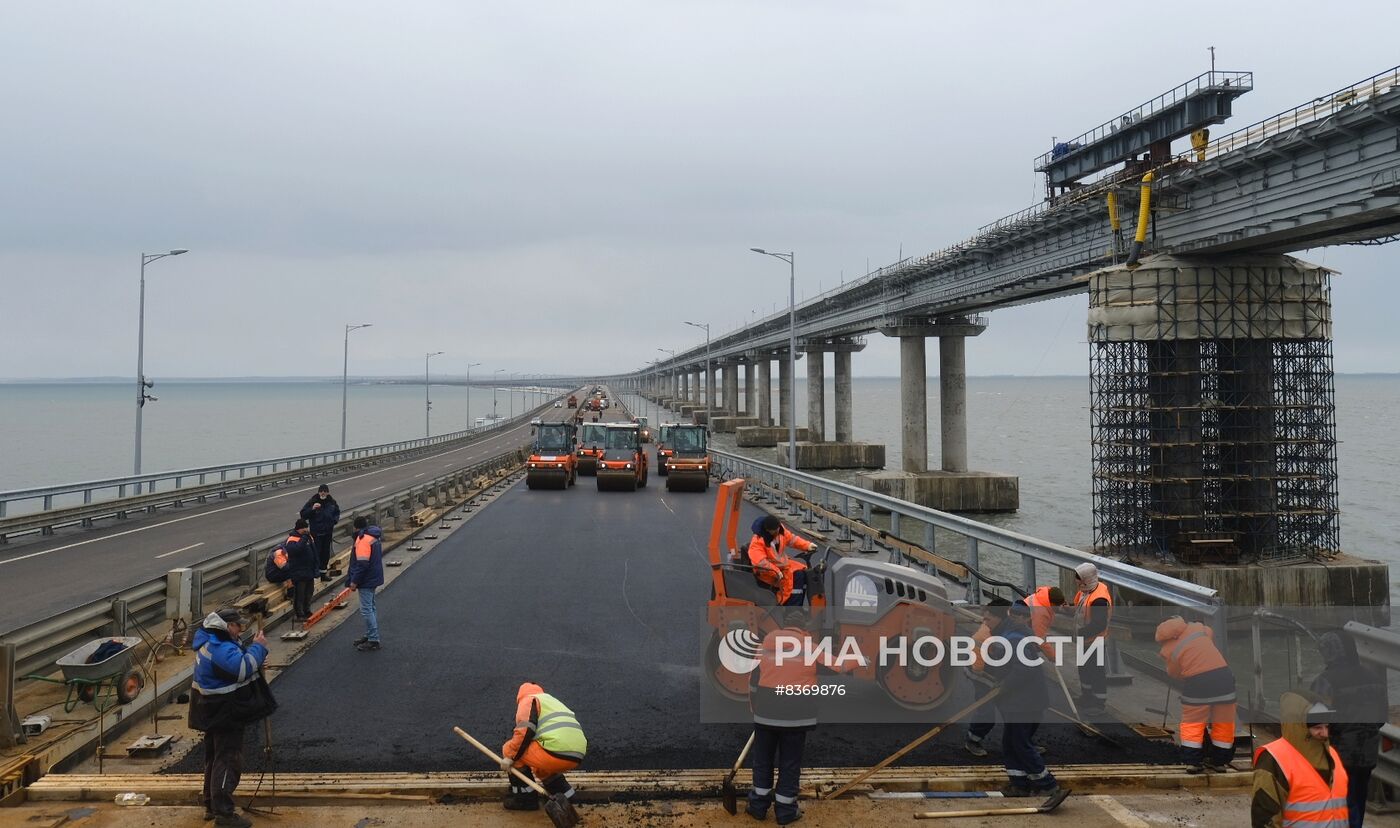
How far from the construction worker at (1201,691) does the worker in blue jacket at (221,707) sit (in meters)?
6.96

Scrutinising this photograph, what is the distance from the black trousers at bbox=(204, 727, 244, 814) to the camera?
596cm

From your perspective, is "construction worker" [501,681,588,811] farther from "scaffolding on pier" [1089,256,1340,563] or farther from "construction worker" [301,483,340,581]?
"scaffolding on pier" [1089,256,1340,563]

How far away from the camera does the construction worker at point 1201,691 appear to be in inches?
249

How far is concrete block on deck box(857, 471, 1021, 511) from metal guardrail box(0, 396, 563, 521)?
30.7 metres

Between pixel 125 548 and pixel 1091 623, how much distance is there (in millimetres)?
21847

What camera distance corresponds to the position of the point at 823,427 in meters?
79.8

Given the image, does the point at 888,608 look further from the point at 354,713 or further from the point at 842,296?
the point at 842,296

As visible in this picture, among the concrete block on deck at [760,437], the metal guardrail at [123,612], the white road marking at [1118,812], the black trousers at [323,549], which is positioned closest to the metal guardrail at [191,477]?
the black trousers at [323,549]

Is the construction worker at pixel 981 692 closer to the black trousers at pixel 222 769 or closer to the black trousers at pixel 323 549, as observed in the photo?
the black trousers at pixel 222 769

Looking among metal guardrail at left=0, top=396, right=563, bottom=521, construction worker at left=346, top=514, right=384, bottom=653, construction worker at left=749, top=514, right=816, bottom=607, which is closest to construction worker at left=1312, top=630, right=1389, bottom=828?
construction worker at left=749, top=514, right=816, bottom=607

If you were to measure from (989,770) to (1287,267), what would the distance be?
26018 mm

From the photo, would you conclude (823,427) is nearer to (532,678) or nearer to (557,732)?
(532,678)

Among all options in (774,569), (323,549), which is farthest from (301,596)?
(774,569)

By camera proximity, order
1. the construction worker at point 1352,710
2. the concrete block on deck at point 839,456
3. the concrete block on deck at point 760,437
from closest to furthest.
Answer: the construction worker at point 1352,710
the concrete block on deck at point 839,456
the concrete block on deck at point 760,437
